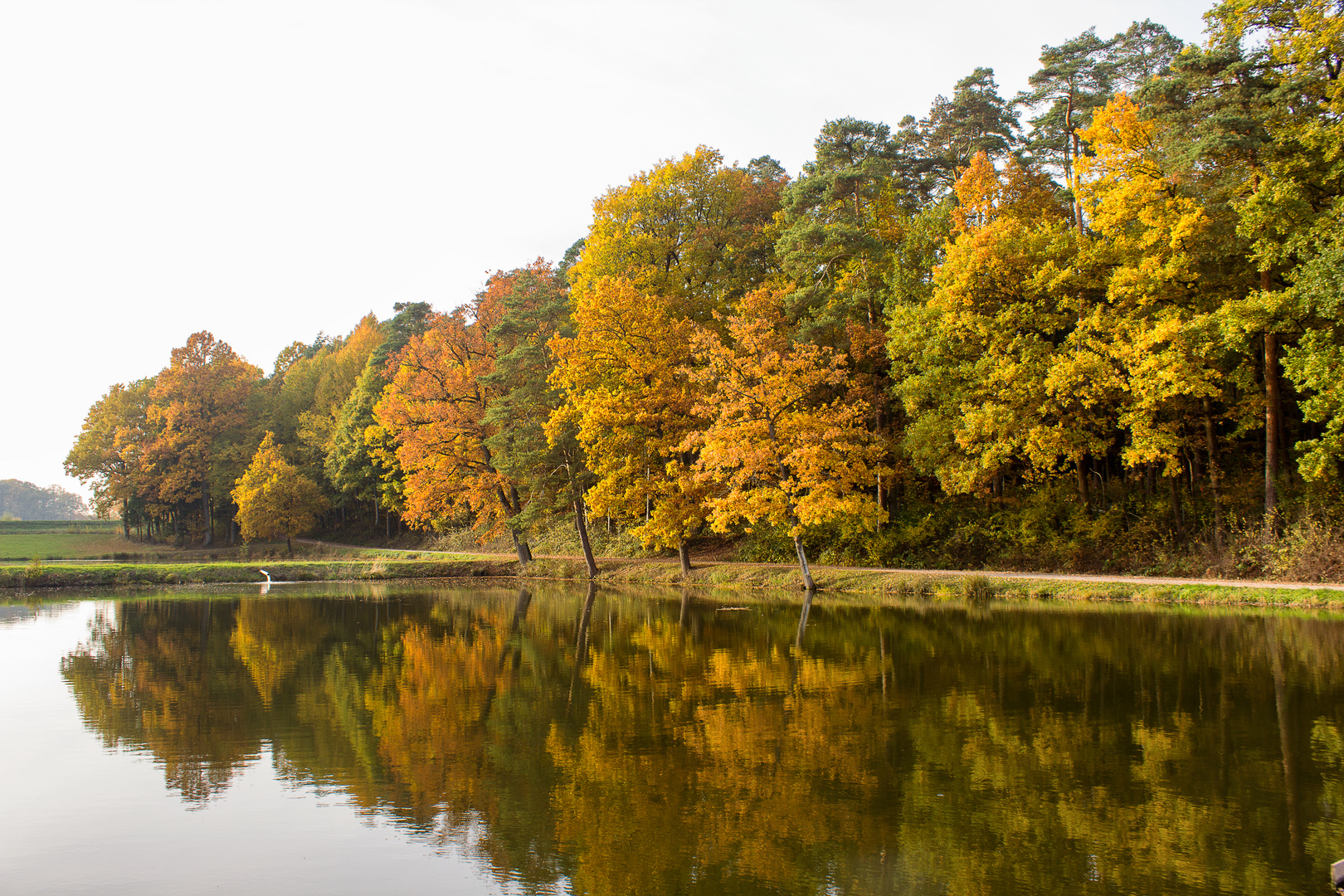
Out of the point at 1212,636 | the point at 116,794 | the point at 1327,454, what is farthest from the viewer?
the point at 1327,454

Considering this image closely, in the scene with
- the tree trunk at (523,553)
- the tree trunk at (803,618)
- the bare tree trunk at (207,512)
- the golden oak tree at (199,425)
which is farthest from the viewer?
the bare tree trunk at (207,512)

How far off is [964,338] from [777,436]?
6610 mm

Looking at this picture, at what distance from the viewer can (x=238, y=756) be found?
9.52 meters

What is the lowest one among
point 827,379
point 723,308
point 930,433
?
point 930,433

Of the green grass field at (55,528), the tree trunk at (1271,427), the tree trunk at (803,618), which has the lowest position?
the tree trunk at (803,618)

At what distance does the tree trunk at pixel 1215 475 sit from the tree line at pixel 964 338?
0.52 feet

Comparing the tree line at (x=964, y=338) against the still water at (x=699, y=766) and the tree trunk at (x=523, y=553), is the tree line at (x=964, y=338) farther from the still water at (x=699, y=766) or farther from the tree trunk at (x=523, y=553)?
the still water at (x=699, y=766)

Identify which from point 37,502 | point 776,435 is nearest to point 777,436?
point 776,435

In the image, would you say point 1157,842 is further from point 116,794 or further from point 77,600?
point 77,600

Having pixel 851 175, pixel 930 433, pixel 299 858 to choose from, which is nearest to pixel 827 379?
pixel 930 433

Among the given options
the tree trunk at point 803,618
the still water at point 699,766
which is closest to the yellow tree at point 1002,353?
the tree trunk at point 803,618

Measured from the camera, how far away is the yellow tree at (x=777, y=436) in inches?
1056

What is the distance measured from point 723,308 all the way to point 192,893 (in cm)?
3096

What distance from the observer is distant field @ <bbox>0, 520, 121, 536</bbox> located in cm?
7319
